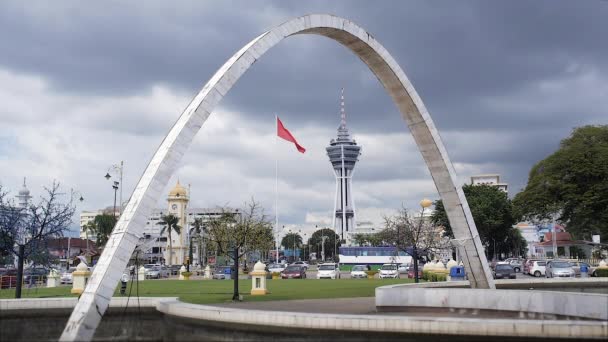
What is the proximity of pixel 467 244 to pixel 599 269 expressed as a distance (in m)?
18.9

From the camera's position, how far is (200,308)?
46.8 ft

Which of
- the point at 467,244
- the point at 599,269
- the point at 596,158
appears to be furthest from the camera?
the point at 596,158

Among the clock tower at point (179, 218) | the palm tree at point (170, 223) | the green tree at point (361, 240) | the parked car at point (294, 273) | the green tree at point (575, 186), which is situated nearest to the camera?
the parked car at point (294, 273)

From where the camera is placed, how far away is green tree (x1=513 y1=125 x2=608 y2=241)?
186 ft

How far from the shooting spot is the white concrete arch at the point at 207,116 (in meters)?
13.0

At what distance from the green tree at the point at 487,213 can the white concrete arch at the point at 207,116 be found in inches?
2198

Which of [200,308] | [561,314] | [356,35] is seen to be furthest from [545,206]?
[200,308]

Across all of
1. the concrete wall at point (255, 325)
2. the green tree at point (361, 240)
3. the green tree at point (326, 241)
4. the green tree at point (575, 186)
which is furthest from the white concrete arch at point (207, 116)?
the green tree at point (326, 241)

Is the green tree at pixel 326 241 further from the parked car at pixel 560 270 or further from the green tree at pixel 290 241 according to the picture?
the parked car at pixel 560 270

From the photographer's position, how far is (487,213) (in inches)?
3159

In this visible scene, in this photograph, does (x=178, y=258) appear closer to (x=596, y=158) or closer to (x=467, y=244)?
(x=596, y=158)

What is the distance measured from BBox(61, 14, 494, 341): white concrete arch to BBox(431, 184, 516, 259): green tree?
55835 mm

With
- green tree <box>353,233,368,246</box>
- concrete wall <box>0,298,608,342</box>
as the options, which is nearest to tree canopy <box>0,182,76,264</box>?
concrete wall <box>0,298,608,342</box>

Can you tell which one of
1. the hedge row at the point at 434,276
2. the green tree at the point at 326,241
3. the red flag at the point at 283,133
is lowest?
the hedge row at the point at 434,276
